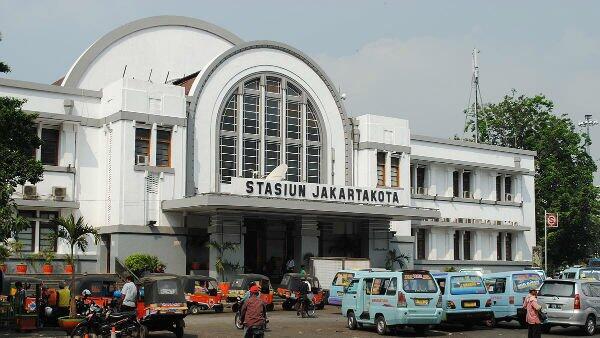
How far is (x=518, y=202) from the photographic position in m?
55.0

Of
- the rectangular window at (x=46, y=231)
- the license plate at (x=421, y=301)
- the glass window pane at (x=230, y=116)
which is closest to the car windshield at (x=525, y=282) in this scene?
the license plate at (x=421, y=301)

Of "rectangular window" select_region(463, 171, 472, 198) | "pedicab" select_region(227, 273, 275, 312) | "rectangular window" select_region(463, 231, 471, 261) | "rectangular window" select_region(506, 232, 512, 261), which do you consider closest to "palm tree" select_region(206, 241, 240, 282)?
"pedicab" select_region(227, 273, 275, 312)

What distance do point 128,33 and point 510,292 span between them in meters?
27.3

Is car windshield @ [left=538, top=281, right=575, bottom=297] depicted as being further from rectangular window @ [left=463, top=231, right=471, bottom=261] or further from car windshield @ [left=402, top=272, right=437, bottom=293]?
rectangular window @ [left=463, top=231, right=471, bottom=261]

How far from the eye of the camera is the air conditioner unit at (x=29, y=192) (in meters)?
36.1

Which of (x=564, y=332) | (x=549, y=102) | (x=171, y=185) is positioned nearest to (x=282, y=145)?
(x=171, y=185)

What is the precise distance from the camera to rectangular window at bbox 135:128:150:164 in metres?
37.7

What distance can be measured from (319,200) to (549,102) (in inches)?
1140

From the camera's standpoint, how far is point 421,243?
49875 mm

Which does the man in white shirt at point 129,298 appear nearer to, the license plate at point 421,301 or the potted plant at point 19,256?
the license plate at point 421,301

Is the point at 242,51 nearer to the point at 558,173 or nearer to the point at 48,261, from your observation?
the point at 48,261

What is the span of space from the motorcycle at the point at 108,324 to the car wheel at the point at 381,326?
7377 mm

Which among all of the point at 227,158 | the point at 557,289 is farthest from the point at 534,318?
the point at 227,158

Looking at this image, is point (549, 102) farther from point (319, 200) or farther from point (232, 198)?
point (232, 198)
